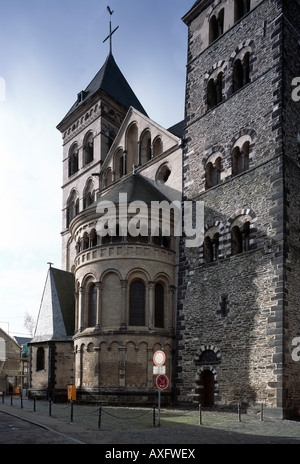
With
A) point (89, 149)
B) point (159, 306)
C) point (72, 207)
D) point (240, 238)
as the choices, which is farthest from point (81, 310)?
point (89, 149)

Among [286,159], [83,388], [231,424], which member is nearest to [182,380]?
[83,388]

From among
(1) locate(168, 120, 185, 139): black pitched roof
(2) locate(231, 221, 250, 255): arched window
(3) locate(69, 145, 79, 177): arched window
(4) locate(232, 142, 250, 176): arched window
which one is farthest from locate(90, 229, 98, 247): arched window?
(3) locate(69, 145, 79, 177): arched window

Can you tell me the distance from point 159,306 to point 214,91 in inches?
485

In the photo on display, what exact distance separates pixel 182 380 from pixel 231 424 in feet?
24.6

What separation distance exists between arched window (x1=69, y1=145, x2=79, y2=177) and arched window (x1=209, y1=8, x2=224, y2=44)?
1597cm

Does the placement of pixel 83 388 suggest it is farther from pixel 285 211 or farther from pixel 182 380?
pixel 285 211

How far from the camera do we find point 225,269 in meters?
24.0

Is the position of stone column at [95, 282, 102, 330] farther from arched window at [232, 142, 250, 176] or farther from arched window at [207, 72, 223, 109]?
arched window at [207, 72, 223, 109]

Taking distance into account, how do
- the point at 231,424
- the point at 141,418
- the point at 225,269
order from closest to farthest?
1. the point at 231,424
2. the point at 141,418
3. the point at 225,269

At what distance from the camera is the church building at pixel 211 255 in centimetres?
2192

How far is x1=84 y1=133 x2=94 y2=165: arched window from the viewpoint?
39.4 meters

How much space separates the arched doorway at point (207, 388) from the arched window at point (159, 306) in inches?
144

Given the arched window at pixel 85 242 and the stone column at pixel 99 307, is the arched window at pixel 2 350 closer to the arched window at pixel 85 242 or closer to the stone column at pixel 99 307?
the arched window at pixel 85 242

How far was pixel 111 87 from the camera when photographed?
1607 inches
